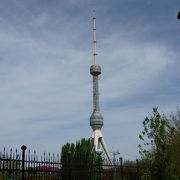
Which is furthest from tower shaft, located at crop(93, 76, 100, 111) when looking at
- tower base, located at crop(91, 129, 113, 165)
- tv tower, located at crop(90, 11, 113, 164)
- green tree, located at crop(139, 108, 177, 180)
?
green tree, located at crop(139, 108, 177, 180)

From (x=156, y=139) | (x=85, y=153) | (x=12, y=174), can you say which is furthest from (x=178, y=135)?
(x=12, y=174)

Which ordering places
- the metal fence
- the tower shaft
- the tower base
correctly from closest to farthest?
the metal fence → the tower base → the tower shaft

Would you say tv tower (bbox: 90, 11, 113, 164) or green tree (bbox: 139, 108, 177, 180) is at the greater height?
tv tower (bbox: 90, 11, 113, 164)

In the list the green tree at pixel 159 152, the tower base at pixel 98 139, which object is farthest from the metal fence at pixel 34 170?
the tower base at pixel 98 139

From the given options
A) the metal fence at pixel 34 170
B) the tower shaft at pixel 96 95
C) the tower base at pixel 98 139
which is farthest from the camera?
the tower shaft at pixel 96 95

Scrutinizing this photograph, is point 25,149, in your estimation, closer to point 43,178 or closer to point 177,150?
point 43,178

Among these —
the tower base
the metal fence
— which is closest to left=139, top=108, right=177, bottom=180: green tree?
the metal fence

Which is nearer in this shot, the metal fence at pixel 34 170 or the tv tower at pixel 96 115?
the metal fence at pixel 34 170

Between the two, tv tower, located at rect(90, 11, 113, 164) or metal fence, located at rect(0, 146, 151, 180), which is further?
tv tower, located at rect(90, 11, 113, 164)

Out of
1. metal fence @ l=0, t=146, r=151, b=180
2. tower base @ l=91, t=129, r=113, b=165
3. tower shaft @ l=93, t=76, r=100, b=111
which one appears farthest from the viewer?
tower shaft @ l=93, t=76, r=100, b=111

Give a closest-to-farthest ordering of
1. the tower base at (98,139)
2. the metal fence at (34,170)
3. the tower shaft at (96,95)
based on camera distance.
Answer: the metal fence at (34,170), the tower base at (98,139), the tower shaft at (96,95)

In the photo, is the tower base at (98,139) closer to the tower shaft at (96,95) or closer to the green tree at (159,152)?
the tower shaft at (96,95)

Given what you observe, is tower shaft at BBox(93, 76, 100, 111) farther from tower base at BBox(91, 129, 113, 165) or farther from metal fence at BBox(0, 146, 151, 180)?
metal fence at BBox(0, 146, 151, 180)

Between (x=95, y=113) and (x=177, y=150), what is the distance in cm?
6031
